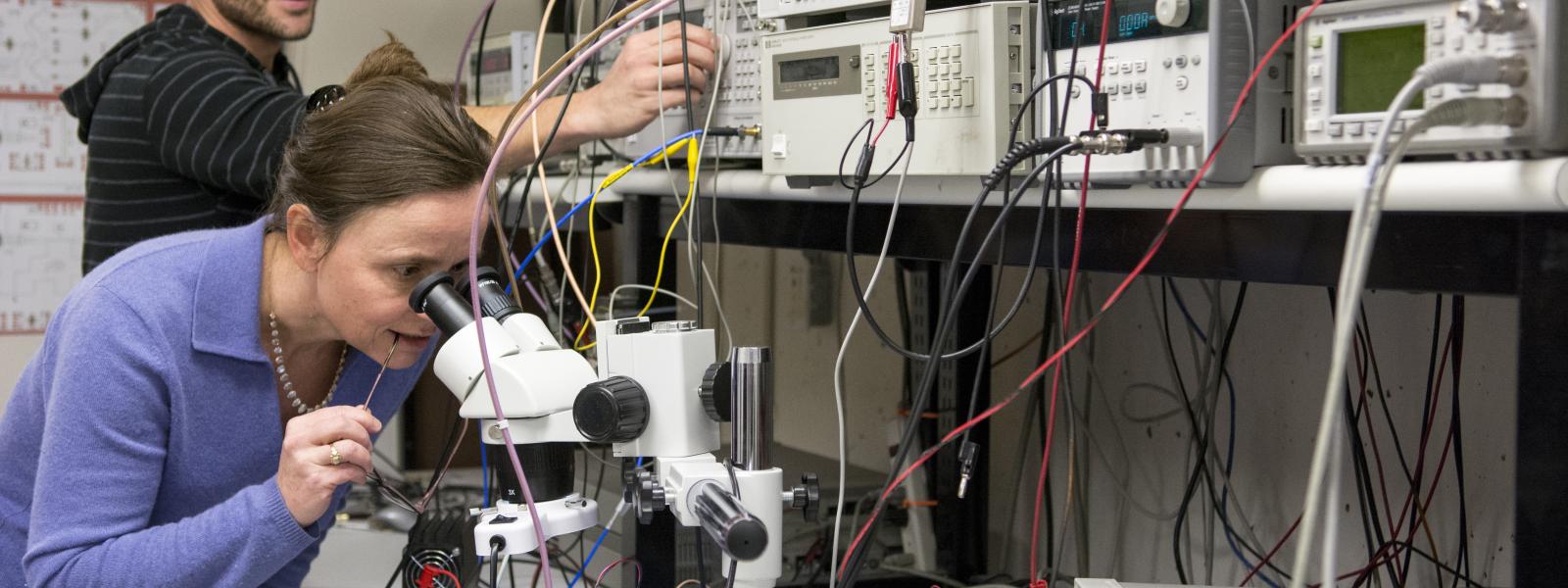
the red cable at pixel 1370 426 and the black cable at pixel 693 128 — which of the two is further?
Result: the red cable at pixel 1370 426

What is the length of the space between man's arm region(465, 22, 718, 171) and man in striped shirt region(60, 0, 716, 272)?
0.7 inches

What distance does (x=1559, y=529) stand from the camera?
0.72 metres

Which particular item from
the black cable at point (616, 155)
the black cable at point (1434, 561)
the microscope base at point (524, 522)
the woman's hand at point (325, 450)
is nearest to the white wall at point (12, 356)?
the black cable at point (616, 155)

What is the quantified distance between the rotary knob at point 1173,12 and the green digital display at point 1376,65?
11 centimetres

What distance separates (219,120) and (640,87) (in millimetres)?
669

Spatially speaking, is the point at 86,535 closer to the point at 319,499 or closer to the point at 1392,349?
the point at 319,499

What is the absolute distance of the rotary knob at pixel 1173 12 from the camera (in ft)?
2.97

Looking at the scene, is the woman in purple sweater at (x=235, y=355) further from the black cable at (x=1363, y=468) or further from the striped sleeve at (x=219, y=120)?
the black cable at (x=1363, y=468)

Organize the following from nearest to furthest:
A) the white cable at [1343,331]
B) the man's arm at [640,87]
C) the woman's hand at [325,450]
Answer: the white cable at [1343,331] < the woman's hand at [325,450] < the man's arm at [640,87]

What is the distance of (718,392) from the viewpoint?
0.90 meters

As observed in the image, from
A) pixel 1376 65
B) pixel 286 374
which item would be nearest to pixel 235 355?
pixel 286 374

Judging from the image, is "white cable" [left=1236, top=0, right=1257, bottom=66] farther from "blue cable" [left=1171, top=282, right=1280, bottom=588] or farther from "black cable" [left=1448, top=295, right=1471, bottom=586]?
"blue cable" [left=1171, top=282, right=1280, bottom=588]

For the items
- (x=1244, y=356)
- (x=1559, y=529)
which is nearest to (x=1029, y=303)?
(x=1244, y=356)

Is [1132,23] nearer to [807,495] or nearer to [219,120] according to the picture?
[807,495]
